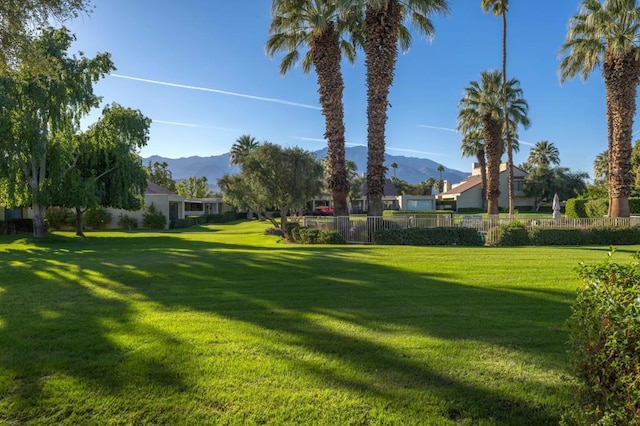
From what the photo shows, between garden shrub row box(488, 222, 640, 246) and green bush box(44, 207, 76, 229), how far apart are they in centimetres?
3199

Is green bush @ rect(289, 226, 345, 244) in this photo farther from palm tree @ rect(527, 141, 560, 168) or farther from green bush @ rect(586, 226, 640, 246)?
palm tree @ rect(527, 141, 560, 168)

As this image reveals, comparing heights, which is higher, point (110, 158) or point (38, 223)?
point (110, 158)

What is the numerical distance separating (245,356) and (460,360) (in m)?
2.11

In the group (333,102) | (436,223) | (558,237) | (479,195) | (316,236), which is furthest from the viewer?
(479,195)

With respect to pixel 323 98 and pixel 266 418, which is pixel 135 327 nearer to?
pixel 266 418

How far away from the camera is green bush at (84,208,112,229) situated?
112 feet

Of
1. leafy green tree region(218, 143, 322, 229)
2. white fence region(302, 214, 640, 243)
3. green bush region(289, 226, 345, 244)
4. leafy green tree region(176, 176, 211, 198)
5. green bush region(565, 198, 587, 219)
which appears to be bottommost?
green bush region(289, 226, 345, 244)

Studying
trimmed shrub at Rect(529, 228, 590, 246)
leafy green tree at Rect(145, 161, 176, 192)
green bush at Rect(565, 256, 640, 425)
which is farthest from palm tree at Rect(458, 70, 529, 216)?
leafy green tree at Rect(145, 161, 176, 192)

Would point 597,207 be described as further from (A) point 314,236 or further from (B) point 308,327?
(B) point 308,327

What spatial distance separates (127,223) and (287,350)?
35418 millimetres

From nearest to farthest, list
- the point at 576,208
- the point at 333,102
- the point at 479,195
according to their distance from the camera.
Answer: the point at 333,102 < the point at 576,208 < the point at 479,195

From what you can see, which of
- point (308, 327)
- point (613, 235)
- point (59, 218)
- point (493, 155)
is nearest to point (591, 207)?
point (493, 155)

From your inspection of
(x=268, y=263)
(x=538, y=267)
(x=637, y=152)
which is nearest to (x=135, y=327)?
(x=268, y=263)

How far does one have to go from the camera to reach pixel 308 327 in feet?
16.5
